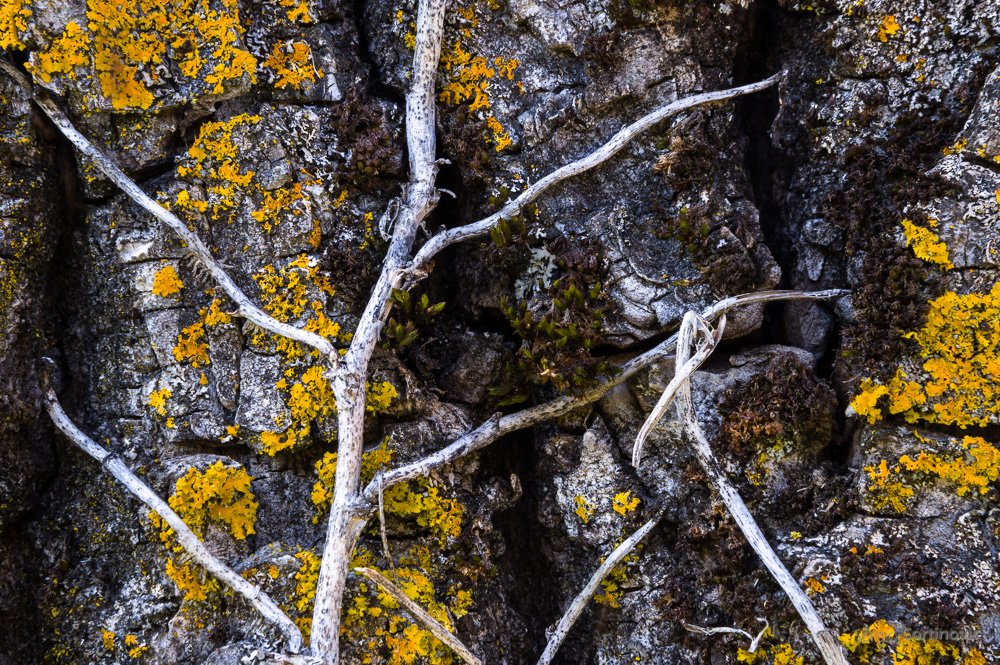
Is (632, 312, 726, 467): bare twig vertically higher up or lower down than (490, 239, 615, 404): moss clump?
lower down

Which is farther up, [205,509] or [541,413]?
[541,413]

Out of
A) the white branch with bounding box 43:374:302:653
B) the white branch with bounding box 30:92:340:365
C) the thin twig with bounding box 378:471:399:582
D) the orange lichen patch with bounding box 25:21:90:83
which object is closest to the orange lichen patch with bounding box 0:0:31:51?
the orange lichen patch with bounding box 25:21:90:83

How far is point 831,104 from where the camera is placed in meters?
3.94

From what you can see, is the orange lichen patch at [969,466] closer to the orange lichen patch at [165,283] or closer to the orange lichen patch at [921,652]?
the orange lichen patch at [921,652]

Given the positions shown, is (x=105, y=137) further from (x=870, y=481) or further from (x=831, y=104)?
(x=870, y=481)

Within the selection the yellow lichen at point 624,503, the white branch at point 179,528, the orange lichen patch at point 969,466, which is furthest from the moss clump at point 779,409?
the white branch at point 179,528

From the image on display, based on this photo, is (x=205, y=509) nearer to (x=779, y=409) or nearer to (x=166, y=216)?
(x=166, y=216)

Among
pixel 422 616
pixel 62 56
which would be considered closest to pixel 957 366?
pixel 422 616

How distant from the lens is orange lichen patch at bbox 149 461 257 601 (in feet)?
12.3

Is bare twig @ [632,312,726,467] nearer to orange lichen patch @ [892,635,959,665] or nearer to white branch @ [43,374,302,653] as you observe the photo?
orange lichen patch @ [892,635,959,665]

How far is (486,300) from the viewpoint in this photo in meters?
4.24

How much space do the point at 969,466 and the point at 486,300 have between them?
2.80m

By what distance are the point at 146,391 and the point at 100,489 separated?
666 mm

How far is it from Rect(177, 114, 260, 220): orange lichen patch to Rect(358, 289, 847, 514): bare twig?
6.58ft
